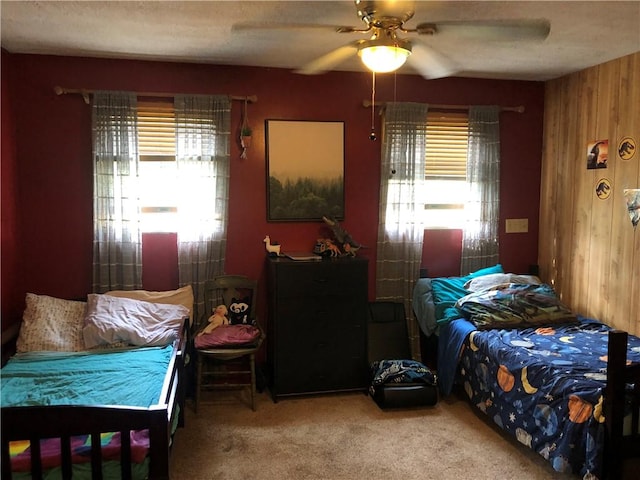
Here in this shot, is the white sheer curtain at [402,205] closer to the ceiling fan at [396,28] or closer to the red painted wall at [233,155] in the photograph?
the red painted wall at [233,155]

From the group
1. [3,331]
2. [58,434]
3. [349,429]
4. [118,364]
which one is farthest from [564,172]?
[3,331]

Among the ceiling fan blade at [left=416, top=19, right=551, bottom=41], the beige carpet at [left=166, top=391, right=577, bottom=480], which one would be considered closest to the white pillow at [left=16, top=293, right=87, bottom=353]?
the beige carpet at [left=166, top=391, right=577, bottom=480]

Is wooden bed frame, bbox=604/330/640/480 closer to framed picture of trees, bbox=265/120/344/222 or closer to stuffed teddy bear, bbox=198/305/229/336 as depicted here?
framed picture of trees, bbox=265/120/344/222

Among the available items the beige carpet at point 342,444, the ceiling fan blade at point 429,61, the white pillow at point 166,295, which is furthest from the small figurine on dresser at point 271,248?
the ceiling fan blade at point 429,61

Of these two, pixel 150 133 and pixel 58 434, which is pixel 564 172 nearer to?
pixel 150 133

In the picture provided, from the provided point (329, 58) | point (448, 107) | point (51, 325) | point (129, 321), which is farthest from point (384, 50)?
point (51, 325)

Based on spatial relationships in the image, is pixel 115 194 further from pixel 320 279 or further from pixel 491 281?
pixel 491 281

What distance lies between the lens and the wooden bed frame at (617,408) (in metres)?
2.35

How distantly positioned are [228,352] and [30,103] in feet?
6.92

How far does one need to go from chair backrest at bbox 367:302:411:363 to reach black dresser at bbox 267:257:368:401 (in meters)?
0.30

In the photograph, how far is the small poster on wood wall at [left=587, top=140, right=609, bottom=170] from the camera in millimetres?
3730

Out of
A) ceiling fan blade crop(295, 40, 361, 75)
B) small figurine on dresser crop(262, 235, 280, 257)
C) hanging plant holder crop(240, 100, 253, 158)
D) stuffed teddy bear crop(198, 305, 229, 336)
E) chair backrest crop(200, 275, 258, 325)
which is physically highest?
ceiling fan blade crop(295, 40, 361, 75)

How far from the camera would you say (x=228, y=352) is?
3.41 metres

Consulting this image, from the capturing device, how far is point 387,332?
4.03 meters
